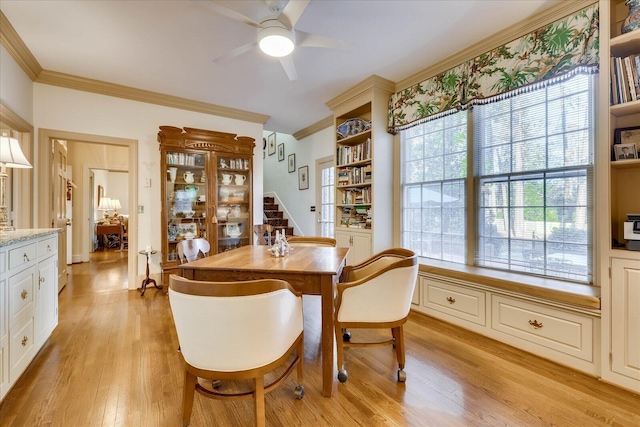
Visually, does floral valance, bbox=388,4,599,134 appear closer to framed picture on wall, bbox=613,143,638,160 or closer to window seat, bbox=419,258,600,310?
framed picture on wall, bbox=613,143,638,160

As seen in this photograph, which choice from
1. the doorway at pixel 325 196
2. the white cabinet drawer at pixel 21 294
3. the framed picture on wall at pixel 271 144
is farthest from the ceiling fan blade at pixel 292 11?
the framed picture on wall at pixel 271 144

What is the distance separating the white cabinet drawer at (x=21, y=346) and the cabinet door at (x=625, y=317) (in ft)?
11.7

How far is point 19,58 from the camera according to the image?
9.04ft

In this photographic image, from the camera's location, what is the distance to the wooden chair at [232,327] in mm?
1111

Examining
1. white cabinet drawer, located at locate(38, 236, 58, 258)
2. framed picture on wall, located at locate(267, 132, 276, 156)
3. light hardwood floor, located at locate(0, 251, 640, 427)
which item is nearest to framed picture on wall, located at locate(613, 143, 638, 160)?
light hardwood floor, located at locate(0, 251, 640, 427)

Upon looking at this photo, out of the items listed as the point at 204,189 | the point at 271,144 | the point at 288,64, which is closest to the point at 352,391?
the point at 288,64

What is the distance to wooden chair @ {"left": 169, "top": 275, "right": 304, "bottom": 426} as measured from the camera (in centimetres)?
111

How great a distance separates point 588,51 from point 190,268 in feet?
9.97

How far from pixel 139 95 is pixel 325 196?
308cm

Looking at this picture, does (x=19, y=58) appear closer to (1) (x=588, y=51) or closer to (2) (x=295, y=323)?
(2) (x=295, y=323)

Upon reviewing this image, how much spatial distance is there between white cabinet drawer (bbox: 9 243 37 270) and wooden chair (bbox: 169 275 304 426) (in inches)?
46.3

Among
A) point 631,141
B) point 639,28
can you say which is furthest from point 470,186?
point 639,28

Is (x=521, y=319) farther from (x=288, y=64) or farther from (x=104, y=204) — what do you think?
(x=104, y=204)

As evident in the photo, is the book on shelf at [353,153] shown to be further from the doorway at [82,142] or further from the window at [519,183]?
the doorway at [82,142]
